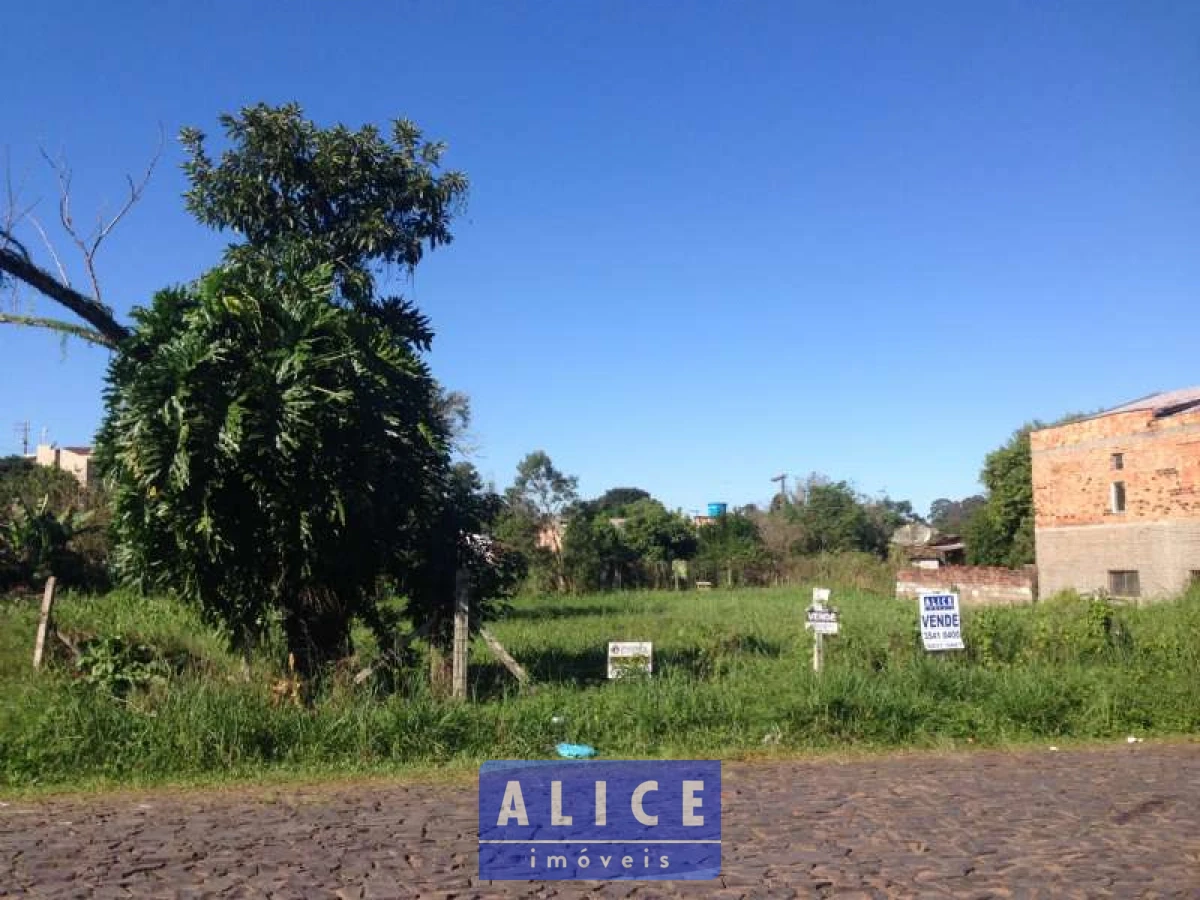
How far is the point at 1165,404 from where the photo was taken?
33.8 meters

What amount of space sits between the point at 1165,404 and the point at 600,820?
1291 inches

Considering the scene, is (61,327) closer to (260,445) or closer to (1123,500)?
(260,445)

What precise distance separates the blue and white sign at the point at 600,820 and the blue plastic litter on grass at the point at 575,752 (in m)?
0.30

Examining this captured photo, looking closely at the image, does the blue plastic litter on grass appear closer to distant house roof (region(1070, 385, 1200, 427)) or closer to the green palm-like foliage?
the green palm-like foliage

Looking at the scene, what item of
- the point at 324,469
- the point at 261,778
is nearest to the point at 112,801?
the point at 261,778

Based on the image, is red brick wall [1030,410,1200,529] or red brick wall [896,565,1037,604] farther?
red brick wall [896,565,1037,604]

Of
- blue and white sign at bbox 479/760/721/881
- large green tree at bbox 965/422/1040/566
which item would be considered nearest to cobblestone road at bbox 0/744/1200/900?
blue and white sign at bbox 479/760/721/881

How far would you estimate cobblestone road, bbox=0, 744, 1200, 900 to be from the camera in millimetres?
5656

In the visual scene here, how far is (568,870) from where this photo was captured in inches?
237

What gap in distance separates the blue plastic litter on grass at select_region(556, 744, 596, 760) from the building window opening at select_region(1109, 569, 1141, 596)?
27.7 m

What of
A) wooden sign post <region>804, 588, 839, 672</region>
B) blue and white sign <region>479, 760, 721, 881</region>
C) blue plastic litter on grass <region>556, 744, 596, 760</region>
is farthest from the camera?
wooden sign post <region>804, 588, 839, 672</region>

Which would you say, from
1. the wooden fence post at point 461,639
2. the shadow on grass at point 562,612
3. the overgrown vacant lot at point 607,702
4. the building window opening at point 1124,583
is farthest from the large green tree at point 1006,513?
the wooden fence post at point 461,639

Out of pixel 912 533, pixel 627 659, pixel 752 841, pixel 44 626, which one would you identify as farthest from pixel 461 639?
pixel 912 533

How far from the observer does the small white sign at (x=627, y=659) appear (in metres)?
10.6
